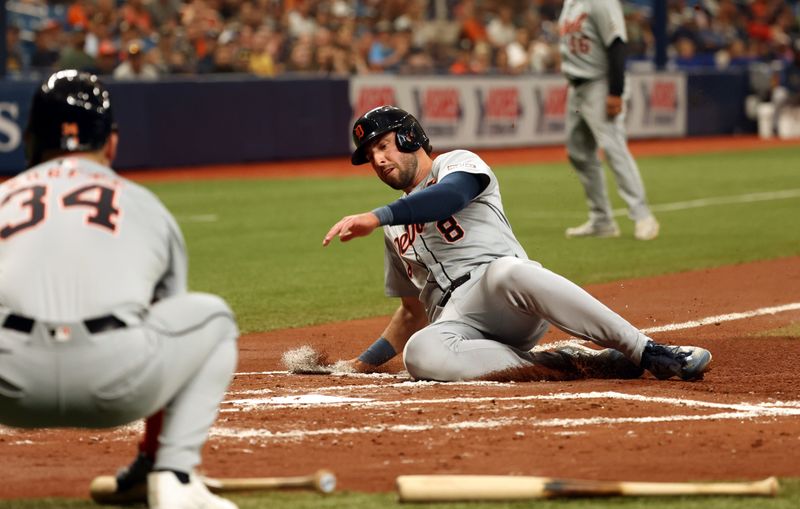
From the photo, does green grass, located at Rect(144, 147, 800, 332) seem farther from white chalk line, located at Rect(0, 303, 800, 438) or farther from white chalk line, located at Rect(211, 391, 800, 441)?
white chalk line, located at Rect(211, 391, 800, 441)

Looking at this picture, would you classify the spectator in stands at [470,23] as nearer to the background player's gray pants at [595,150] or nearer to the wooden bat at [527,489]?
the background player's gray pants at [595,150]

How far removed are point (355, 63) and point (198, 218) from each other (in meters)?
8.72

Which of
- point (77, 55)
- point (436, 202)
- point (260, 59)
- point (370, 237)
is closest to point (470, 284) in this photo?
point (436, 202)

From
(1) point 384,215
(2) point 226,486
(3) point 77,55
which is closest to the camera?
(2) point 226,486

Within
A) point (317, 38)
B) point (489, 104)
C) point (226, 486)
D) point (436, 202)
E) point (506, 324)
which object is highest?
point (436, 202)

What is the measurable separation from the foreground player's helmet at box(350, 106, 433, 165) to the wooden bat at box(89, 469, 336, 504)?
2299 mm

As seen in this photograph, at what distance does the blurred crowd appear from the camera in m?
20.2

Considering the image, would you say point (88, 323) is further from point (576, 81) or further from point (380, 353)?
point (576, 81)

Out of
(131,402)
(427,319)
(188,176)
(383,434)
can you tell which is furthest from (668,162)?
(131,402)

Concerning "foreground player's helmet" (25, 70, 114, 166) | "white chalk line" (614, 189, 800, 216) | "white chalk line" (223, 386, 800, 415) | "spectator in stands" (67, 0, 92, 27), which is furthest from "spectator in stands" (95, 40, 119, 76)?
"foreground player's helmet" (25, 70, 114, 166)

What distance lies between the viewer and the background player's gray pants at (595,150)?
40.0 feet

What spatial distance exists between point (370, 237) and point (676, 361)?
7.49 meters

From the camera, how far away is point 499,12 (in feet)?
90.1

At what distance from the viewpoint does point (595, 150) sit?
1252 cm
